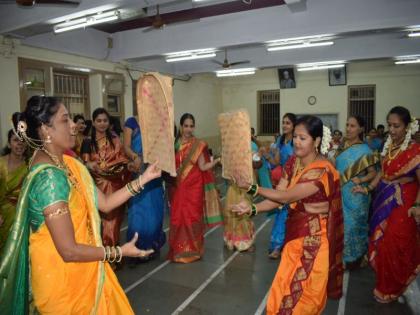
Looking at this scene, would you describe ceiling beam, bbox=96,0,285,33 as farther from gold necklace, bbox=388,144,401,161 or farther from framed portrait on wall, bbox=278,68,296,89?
framed portrait on wall, bbox=278,68,296,89

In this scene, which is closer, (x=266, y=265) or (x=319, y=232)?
(x=319, y=232)

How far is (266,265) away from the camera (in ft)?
12.6

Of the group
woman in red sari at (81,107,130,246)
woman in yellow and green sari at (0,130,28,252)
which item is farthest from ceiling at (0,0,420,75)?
woman in yellow and green sari at (0,130,28,252)

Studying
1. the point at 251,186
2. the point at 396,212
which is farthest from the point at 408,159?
the point at 251,186

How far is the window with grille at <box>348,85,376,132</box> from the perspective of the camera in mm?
12688

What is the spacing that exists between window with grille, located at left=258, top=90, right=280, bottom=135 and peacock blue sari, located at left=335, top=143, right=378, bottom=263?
10.8 meters

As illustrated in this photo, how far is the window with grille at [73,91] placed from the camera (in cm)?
814

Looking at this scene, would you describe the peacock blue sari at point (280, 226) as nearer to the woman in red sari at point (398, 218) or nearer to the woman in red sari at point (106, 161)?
Result: the woman in red sari at point (398, 218)

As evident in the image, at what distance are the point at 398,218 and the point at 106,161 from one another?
113 inches

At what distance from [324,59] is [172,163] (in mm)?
9512

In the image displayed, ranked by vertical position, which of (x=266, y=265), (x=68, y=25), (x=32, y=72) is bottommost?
(x=266, y=265)

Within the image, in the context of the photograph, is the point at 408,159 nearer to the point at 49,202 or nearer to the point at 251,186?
the point at 251,186

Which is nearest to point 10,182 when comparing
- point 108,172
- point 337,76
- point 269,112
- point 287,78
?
point 108,172

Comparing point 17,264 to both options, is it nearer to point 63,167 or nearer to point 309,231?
point 63,167
